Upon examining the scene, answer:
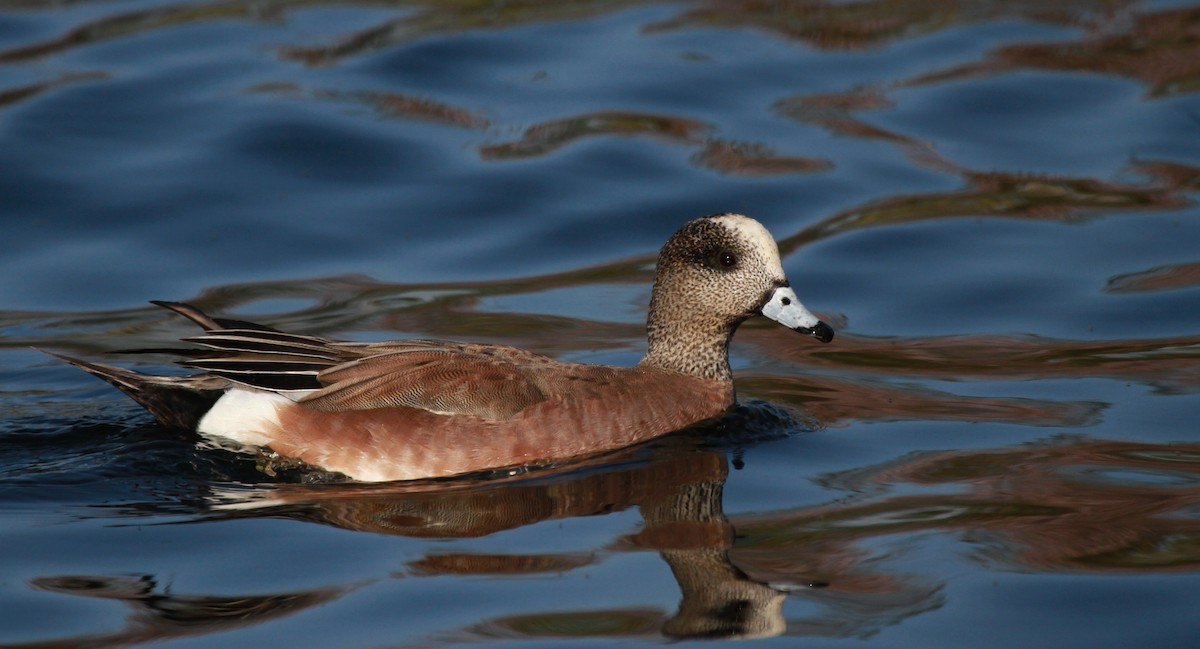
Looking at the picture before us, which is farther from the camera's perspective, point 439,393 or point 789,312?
point 789,312

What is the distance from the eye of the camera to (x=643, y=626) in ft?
14.9

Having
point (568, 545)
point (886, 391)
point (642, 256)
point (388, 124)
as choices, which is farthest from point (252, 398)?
point (388, 124)

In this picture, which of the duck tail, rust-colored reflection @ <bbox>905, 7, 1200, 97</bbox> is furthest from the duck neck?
rust-colored reflection @ <bbox>905, 7, 1200, 97</bbox>

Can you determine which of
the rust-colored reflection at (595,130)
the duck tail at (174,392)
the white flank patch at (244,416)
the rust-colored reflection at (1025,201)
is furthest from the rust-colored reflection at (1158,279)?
the duck tail at (174,392)

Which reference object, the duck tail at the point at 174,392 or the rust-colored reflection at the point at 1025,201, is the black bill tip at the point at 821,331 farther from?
the rust-colored reflection at the point at 1025,201

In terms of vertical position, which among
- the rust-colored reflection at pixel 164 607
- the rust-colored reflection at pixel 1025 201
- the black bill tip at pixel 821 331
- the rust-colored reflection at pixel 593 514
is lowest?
the rust-colored reflection at pixel 164 607

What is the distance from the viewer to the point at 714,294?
6574 mm

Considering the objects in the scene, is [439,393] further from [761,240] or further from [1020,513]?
[1020,513]

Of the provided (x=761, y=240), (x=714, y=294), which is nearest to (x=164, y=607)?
(x=714, y=294)

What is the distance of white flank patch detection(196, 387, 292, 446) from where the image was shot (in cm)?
621

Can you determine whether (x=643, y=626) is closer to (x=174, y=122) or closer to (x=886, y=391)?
(x=886, y=391)

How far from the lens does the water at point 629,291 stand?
4.80 m

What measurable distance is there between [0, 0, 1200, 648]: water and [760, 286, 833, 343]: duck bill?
43 centimetres

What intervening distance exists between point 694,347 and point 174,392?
209 centimetres
